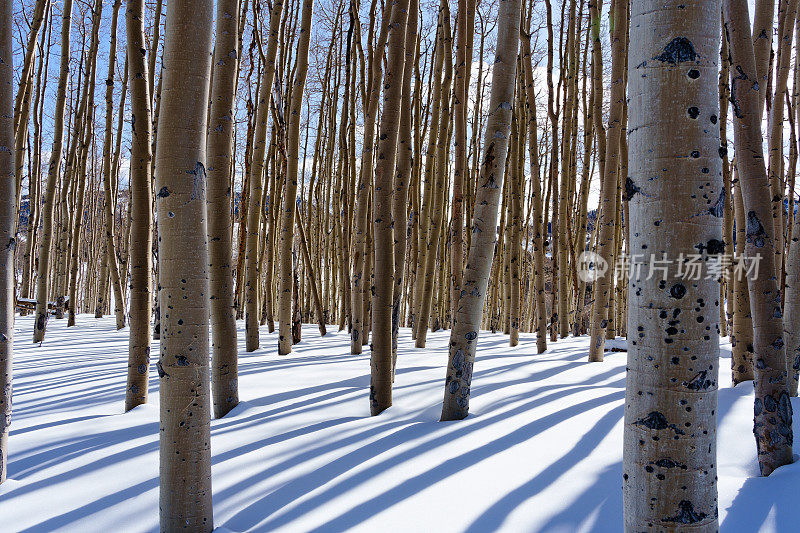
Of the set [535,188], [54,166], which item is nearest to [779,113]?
[535,188]

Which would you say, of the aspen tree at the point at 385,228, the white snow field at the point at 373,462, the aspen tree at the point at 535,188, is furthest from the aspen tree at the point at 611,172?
the aspen tree at the point at 385,228

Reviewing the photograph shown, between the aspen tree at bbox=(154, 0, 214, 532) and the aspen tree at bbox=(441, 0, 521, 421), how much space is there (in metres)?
0.90

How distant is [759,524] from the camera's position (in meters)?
1.12

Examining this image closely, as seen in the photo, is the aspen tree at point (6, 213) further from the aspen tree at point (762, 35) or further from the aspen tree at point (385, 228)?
the aspen tree at point (762, 35)

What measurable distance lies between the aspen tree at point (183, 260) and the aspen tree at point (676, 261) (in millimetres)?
837

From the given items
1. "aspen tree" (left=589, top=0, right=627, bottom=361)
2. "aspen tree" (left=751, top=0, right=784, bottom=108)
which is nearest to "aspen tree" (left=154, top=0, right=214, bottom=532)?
"aspen tree" (left=751, top=0, right=784, bottom=108)

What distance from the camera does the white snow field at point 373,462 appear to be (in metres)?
1.17

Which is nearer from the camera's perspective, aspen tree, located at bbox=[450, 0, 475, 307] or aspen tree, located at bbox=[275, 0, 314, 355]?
aspen tree, located at bbox=[450, 0, 475, 307]

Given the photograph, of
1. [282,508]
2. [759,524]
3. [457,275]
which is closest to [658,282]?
[759,524]

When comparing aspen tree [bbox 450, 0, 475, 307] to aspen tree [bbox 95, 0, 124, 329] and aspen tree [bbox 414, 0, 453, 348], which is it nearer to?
aspen tree [bbox 414, 0, 453, 348]

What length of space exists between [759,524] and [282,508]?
1.02 meters

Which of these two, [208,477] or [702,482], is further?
[208,477]

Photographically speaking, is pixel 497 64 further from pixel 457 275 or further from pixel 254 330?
pixel 254 330

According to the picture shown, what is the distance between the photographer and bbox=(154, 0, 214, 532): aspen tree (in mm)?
1099
